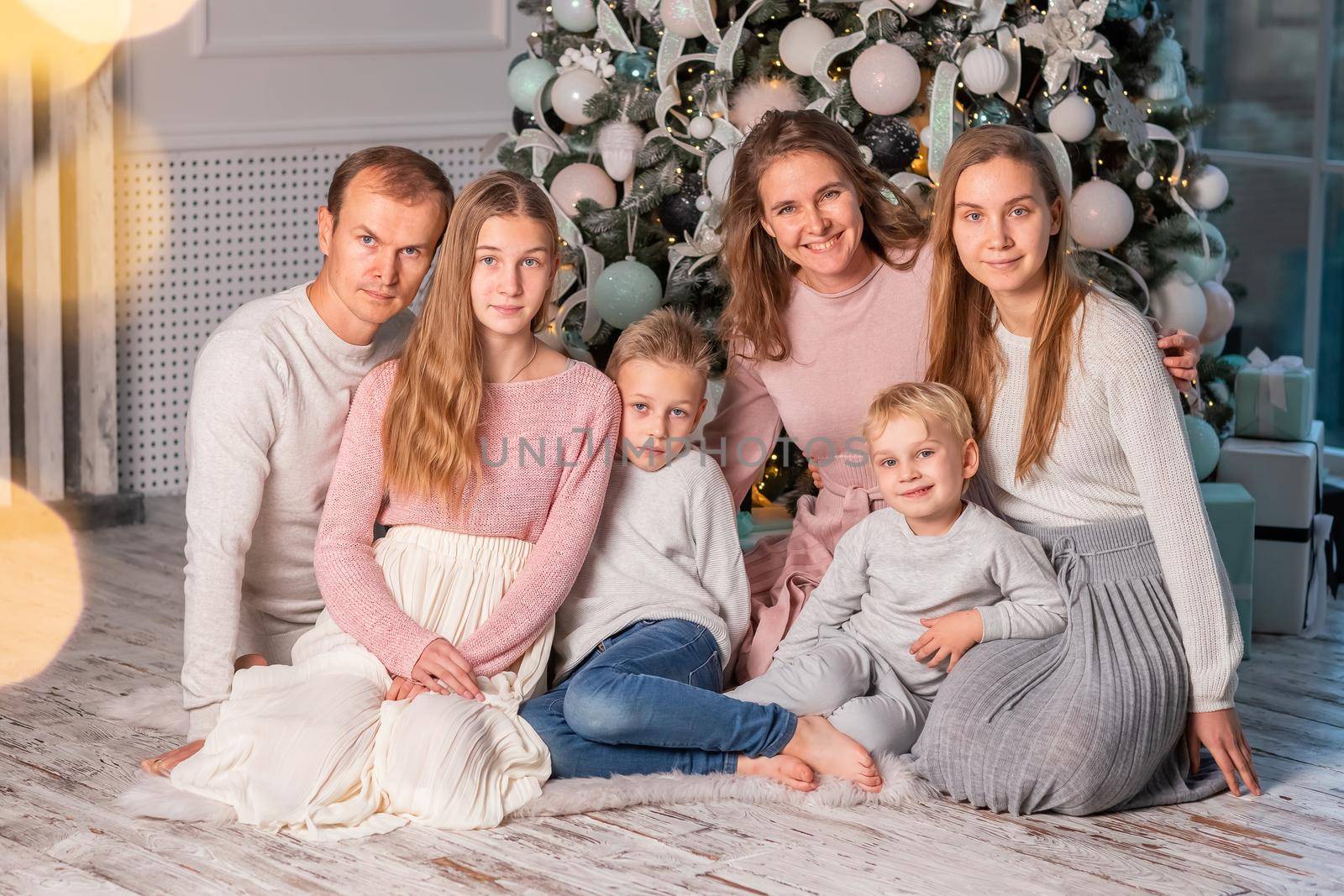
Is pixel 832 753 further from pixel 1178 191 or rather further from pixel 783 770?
pixel 1178 191

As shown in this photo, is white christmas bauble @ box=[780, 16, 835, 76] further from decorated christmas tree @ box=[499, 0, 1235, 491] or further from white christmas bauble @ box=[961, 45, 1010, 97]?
white christmas bauble @ box=[961, 45, 1010, 97]

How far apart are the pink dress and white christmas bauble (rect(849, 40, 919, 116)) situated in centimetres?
42

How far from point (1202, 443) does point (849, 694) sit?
0.99 m

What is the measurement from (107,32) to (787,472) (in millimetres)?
2061

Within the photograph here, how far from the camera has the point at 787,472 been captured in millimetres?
2754

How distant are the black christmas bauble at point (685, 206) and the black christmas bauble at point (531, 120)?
334 millimetres

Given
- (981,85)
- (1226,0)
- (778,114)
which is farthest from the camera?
(1226,0)

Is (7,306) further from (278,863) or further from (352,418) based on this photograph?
(278,863)

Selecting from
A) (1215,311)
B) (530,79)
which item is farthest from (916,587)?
(530,79)

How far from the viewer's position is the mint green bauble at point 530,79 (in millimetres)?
2881

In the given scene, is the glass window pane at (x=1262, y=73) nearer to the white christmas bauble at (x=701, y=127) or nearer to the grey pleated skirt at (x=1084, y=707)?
the white christmas bauble at (x=701, y=127)

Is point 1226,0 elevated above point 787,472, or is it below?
above

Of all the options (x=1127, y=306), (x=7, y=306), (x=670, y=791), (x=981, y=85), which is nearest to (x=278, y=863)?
(x=670, y=791)

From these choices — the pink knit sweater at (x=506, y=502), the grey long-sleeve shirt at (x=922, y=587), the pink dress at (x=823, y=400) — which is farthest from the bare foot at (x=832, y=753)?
the pink knit sweater at (x=506, y=502)
